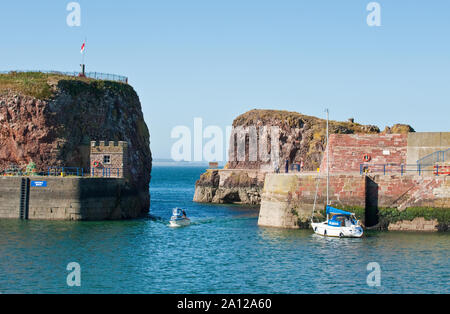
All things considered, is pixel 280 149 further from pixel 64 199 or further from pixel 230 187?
pixel 64 199

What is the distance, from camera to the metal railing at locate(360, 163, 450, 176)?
48581 mm

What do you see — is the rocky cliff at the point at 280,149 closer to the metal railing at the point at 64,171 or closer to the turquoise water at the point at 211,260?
the metal railing at the point at 64,171

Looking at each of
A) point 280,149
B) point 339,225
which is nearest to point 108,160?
point 339,225

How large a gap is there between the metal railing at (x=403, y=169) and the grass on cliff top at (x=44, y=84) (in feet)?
101

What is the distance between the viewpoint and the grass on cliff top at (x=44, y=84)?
206ft

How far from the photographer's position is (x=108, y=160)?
193 feet

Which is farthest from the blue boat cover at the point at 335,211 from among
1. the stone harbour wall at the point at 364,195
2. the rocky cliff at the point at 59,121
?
the rocky cliff at the point at 59,121

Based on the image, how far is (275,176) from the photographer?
5066cm

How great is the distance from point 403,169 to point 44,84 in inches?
1494

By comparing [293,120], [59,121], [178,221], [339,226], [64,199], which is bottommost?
[178,221]

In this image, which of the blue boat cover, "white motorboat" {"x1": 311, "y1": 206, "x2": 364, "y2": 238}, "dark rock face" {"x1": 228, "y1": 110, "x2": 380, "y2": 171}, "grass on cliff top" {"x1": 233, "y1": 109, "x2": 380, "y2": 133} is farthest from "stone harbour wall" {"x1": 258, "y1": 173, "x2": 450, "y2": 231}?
"grass on cliff top" {"x1": 233, "y1": 109, "x2": 380, "y2": 133}
